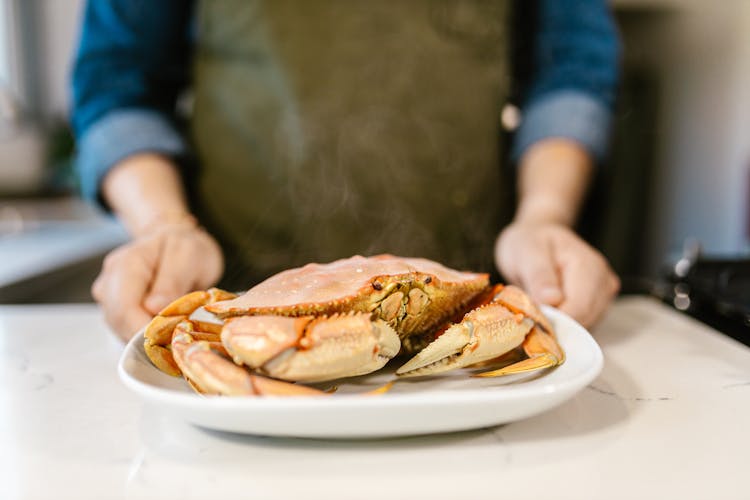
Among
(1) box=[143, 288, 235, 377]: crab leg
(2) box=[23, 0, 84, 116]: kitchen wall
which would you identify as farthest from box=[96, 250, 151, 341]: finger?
(2) box=[23, 0, 84, 116]: kitchen wall

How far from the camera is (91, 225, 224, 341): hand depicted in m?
0.77

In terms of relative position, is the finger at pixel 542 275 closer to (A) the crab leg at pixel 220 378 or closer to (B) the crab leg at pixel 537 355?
(B) the crab leg at pixel 537 355

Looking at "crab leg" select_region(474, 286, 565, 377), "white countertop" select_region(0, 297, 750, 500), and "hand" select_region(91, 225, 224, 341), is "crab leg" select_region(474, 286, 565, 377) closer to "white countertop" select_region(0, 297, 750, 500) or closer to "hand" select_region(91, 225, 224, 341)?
"white countertop" select_region(0, 297, 750, 500)

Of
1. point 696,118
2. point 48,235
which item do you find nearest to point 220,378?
point 48,235

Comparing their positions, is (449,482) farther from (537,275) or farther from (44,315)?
(44,315)

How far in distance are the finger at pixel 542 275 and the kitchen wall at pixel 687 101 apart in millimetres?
1776

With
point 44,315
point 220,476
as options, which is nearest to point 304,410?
point 220,476

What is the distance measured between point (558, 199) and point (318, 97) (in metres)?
0.58

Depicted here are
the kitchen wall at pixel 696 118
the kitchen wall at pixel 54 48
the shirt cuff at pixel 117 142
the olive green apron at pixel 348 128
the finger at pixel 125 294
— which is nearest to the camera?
the finger at pixel 125 294

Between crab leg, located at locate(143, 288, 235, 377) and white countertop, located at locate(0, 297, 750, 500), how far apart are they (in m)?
0.05

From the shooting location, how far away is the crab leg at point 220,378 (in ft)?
1.66

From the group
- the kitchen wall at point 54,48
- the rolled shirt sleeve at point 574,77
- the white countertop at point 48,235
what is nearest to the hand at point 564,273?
the rolled shirt sleeve at point 574,77

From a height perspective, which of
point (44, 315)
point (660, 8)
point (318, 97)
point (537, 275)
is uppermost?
point (660, 8)

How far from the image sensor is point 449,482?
468 mm
